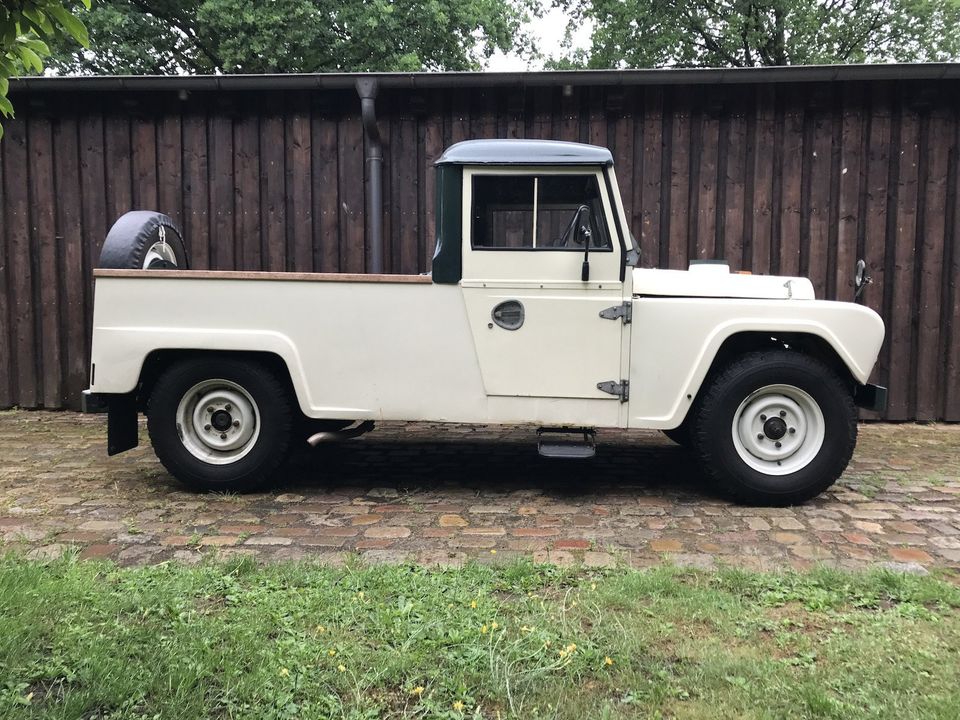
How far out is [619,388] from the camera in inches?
176

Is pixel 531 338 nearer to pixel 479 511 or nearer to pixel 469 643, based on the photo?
pixel 479 511

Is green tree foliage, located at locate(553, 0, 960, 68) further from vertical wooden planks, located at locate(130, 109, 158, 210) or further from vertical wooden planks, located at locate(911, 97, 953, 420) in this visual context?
vertical wooden planks, located at locate(130, 109, 158, 210)

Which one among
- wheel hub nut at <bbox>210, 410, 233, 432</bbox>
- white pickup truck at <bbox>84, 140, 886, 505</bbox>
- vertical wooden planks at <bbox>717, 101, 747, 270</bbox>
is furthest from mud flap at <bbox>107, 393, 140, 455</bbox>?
vertical wooden planks at <bbox>717, 101, 747, 270</bbox>

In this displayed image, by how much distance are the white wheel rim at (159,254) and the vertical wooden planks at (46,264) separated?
10.6 feet

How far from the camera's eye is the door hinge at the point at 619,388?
14.7 ft

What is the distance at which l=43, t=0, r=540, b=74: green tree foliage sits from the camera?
16.8m

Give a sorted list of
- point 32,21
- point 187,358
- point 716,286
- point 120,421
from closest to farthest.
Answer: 1. point 32,21
2. point 716,286
3. point 187,358
4. point 120,421

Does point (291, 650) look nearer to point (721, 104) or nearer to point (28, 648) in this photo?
point (28, 648)

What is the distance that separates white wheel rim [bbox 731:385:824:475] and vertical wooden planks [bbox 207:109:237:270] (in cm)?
549

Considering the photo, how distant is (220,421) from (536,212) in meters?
2.50

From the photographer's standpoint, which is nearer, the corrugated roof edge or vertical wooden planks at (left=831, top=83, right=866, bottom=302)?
the corrugated roof edge

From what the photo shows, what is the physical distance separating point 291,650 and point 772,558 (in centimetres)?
235

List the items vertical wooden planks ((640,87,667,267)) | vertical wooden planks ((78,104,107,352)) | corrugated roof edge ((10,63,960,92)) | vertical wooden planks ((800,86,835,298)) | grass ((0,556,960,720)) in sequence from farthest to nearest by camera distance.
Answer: vertical wooden planks ((78,104,107,352)) → vertical wooden planks ((640,87,667,267)) → vertical wooden planks ((800,86,835,298)) → corrugated roof edge ((10,63,960,92)) → grass ((0,556,960,720))

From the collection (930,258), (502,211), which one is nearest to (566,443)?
(502,211)
